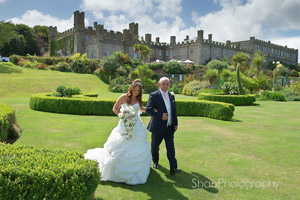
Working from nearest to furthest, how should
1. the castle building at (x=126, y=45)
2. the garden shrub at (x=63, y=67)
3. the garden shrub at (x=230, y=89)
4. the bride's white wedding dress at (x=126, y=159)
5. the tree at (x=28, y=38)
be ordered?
the bride's white wedding dress at (x=126, y=159), the garden shrub at (x=230, y=89), the garden shrub at (x=63, y=67), the castle building at (x=126, y=45), the tree at (x=28, y=38)

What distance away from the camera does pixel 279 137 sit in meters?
7.48

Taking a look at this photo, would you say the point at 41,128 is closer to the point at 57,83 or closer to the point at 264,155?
the point at 264,155

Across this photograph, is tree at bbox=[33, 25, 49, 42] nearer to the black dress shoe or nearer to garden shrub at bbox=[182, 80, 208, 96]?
garden shrub at bbox=[182, 80, 208, 96]

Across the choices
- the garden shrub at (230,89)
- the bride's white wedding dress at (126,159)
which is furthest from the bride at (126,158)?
the garden shrub at (230,89)

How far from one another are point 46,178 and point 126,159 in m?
1.54

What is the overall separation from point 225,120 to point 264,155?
4825mm

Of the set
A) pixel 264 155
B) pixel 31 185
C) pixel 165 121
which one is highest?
pixel 165 121

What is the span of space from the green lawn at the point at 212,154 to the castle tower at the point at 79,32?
1561 inches

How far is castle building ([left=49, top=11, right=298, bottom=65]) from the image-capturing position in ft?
147

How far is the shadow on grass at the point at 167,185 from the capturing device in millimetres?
3783

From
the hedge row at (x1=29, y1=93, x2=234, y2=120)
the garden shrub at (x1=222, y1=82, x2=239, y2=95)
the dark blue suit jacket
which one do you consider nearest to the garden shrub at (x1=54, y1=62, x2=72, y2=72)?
the hedge row at (x1=29, y1=93, x2=234, y2=120)

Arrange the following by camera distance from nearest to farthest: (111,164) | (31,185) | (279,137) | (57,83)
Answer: (31,185) → (111,164) → (279,137) → (57,83)

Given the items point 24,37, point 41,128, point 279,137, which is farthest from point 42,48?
point 279,137

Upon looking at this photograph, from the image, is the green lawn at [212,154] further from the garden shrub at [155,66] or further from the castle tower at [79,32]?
the castle tower at [79,32]
